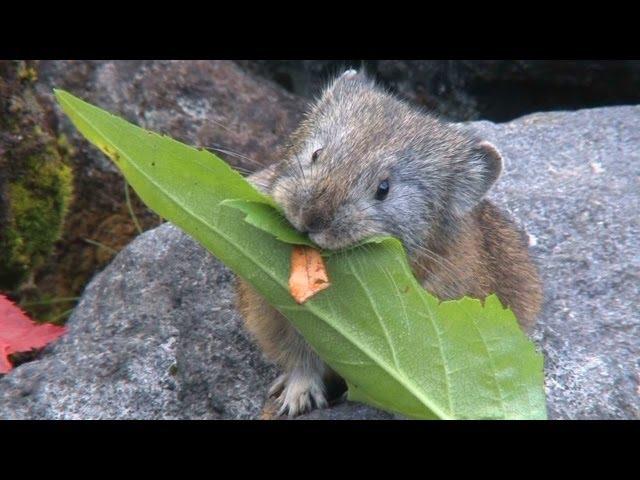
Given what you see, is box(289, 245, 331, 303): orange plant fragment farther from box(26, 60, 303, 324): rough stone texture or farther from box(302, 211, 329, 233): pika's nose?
box(26, 60, 303, 324): rough stone texture

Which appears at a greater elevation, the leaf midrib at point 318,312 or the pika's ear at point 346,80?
the pika's ear at point 346,80

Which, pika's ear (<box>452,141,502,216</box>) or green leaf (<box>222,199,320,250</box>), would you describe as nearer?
green leaf (<box>222,199,320,250</box>)

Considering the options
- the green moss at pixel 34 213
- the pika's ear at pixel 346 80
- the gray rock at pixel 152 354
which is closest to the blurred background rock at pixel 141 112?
the green moss at pixel 34 213

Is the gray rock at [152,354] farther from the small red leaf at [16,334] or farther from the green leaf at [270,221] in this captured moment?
the green leaf at [270,221]

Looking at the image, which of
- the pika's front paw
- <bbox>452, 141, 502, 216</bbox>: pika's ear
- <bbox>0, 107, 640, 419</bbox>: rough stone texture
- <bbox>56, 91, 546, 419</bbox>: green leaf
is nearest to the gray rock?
<bbox>0, 107, 640, 419</bbox>: rough stone texture

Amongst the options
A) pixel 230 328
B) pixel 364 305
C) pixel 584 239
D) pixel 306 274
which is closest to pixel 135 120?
A: pixel 230 328

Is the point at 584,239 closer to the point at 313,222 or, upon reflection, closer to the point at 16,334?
the point at 313,222

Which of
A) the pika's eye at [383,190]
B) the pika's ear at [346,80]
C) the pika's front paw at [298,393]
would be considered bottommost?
the pika's front paw at [298,393]
